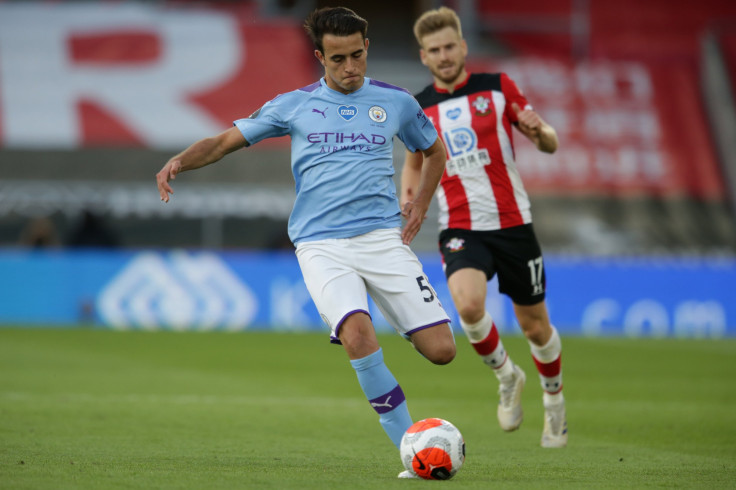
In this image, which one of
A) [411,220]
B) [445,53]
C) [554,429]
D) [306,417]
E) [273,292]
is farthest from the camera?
[273,292]

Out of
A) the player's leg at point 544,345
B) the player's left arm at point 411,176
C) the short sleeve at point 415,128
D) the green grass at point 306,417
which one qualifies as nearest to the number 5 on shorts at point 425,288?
the short sleeve at point 415,128

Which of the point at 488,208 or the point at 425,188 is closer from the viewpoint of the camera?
the point at 425,188

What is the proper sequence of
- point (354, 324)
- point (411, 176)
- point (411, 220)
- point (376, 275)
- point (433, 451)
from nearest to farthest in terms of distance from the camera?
point (433, 451)
point (354, 324)
point (376, 275)
point (411, 220)
point (411, 176)

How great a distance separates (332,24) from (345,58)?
0.18 metres

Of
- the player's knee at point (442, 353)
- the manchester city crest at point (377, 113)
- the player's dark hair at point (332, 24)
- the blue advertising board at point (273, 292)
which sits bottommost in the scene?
the blue advertising board at point (273, 292)

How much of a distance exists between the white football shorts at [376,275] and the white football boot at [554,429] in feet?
5.29

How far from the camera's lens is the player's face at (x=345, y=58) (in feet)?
17.8

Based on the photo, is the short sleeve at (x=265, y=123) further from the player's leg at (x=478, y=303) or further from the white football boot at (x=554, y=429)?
the white football boot at (x=554, y=429)

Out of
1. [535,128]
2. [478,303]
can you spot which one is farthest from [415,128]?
[478,303]

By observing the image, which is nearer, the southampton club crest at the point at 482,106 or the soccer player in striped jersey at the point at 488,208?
the soccer player in striped jersey at the point at 488,208

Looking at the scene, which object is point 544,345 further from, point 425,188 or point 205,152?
point 205,152

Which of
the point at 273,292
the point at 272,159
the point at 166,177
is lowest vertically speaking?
the point at 273,292

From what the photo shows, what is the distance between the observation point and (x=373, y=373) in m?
5.29

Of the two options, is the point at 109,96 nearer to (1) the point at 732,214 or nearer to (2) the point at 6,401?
(1) the point at 732,214
